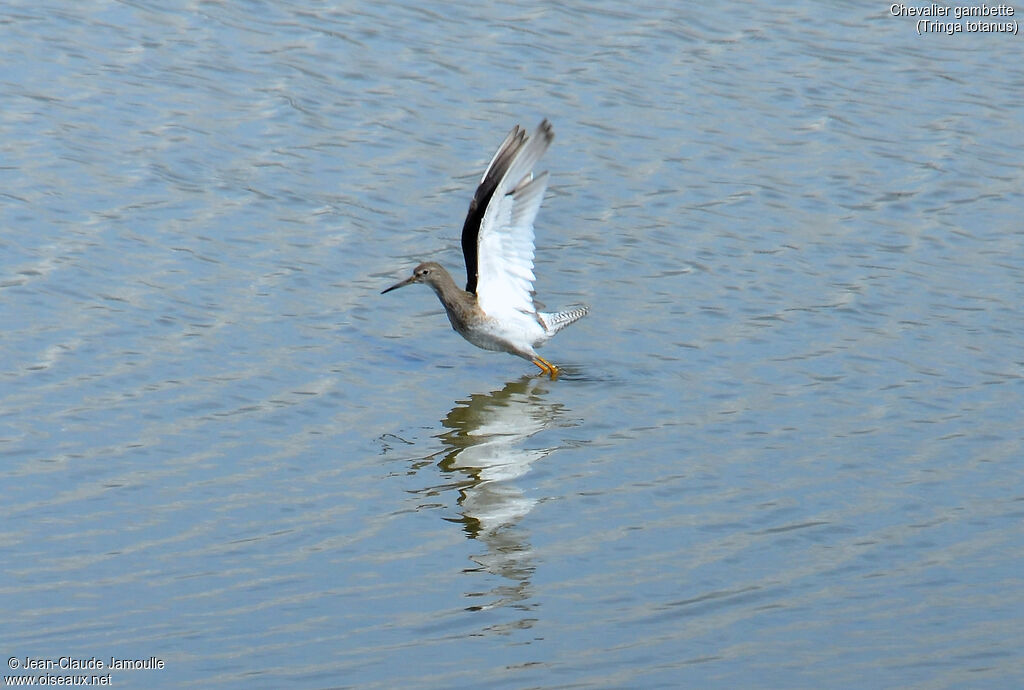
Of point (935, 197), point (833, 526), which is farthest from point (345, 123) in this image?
point (833, 526)

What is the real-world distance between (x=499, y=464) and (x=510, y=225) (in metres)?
2.41

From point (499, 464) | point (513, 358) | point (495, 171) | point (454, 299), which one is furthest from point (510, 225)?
point (499, 464)

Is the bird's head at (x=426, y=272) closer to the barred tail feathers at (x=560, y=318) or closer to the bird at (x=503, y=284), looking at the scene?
the bird at (x=503, y=284)

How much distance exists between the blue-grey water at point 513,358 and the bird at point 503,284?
0.33 metres

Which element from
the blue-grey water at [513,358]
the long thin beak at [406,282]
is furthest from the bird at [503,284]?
the blue-grey water at [513,358]

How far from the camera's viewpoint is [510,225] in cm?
1127

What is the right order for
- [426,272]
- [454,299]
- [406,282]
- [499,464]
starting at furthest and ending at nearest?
[406,282] < [426,272] < [454,299] < [499,464]

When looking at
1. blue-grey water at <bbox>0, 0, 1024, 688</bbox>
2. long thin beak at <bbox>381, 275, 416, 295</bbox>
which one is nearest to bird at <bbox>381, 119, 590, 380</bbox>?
long thin beak at <bbox>381, 275, 416, 295</bbox>

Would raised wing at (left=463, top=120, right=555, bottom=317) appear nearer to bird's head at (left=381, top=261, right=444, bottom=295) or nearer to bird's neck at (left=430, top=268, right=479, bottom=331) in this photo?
bird's neck at (left=430, top=268, right=479, bottom=331)

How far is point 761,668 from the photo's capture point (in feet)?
22.4

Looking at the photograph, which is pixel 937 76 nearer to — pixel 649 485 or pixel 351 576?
pixel 649 485

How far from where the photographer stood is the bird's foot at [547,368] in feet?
38.4

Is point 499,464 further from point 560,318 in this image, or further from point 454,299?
point 560,318

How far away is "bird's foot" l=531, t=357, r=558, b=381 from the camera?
11.7 metres
